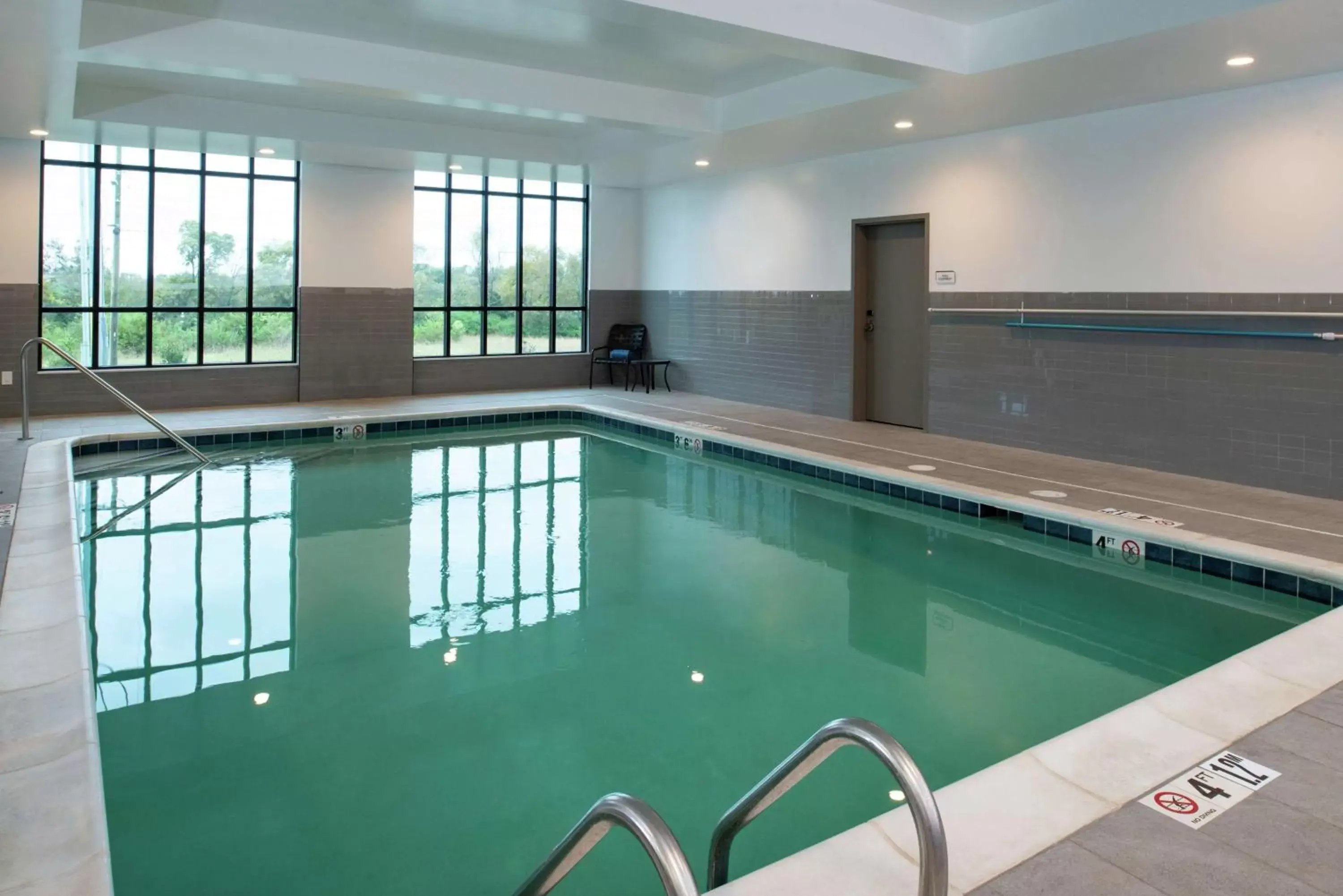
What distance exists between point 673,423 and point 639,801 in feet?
22.8

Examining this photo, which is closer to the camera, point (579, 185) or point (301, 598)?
point (301, 598)

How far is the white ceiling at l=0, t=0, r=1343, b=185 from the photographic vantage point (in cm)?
478

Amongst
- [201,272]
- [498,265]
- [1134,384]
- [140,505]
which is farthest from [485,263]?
[1134,384]

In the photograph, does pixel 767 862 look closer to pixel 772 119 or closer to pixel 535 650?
pixel 535 650

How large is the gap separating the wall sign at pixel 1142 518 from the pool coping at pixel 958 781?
0.24 m

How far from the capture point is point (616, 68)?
6750 millimetres

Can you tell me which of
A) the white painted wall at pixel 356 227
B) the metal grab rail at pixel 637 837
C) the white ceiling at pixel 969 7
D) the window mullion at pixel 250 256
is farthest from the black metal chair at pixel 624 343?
the metal grab rail at pixel 637 837

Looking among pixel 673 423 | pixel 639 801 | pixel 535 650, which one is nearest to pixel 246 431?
pixel 673 423

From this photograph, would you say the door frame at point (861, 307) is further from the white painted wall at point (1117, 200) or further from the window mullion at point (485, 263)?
the window mullion at point (485, 263)

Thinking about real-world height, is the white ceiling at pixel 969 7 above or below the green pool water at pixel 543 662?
above

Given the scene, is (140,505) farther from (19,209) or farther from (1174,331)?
(1174,331)

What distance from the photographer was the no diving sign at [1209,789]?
2.09 meters

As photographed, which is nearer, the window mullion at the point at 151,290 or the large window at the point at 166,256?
the large window at the point at 166,256

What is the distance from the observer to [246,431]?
7898 millimetres
